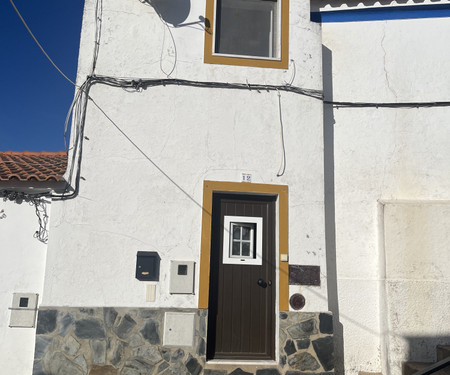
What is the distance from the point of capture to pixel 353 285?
251 inches

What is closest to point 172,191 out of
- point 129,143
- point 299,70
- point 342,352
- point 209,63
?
point 129,143

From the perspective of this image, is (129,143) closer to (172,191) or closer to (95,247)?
(172,191)

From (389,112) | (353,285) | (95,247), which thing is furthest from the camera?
(389,112)

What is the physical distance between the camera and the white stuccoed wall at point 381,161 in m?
6.11

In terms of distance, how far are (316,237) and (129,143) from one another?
9.55ft

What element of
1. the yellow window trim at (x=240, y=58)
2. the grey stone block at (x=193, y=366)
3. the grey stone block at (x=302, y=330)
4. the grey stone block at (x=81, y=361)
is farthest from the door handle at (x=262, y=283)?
the yellow window trim at (x=240, y=58)

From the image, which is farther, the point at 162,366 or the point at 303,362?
the point at 303,362

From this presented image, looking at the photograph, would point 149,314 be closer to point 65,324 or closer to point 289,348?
point 65,324

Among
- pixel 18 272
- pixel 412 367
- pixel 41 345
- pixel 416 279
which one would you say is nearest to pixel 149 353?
pixel 41 345

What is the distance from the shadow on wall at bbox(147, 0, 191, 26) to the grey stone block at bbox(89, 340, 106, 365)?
4.58 metres

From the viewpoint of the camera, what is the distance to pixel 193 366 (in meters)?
5.66

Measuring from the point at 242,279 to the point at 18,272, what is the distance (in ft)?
9.98

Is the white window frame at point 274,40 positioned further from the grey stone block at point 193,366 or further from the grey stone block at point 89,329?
the grey stone block at point 193,366

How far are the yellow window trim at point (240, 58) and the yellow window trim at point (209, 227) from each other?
1818 mm
